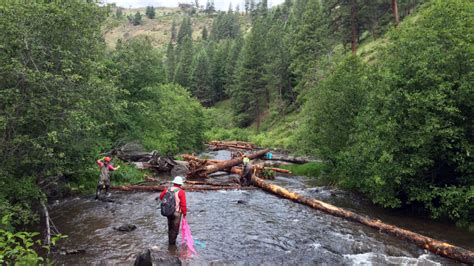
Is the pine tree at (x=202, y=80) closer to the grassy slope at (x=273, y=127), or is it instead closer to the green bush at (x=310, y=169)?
the grassy slope at (x=273, y=127)

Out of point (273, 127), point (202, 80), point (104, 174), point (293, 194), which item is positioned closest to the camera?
point (104, 174)

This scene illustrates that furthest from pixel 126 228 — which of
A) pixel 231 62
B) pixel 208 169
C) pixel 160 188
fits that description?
pixel 231 62

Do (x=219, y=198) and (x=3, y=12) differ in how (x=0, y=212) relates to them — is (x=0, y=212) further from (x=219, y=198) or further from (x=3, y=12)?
(x=219, y=198)

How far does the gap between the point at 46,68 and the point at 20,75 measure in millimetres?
1502

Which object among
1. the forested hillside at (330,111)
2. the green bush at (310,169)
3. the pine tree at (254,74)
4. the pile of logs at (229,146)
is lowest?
the pile of logs at (229,146)

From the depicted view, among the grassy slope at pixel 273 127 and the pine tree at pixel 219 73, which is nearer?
the grassy slope at pixel 273 127

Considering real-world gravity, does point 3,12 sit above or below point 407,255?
above

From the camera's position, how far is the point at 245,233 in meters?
12.0

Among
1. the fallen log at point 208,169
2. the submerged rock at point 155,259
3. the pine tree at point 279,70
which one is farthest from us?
the pine tree at point 279,70

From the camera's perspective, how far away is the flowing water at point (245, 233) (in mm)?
9836

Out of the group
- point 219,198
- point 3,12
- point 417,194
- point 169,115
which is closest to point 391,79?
point 417,194

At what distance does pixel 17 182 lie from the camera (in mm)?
10219

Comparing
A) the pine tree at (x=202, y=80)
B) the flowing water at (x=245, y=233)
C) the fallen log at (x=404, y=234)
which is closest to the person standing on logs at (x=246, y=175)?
the fallen log at (x=404, y=234)

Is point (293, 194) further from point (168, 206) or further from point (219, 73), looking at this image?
point (219, 73)
